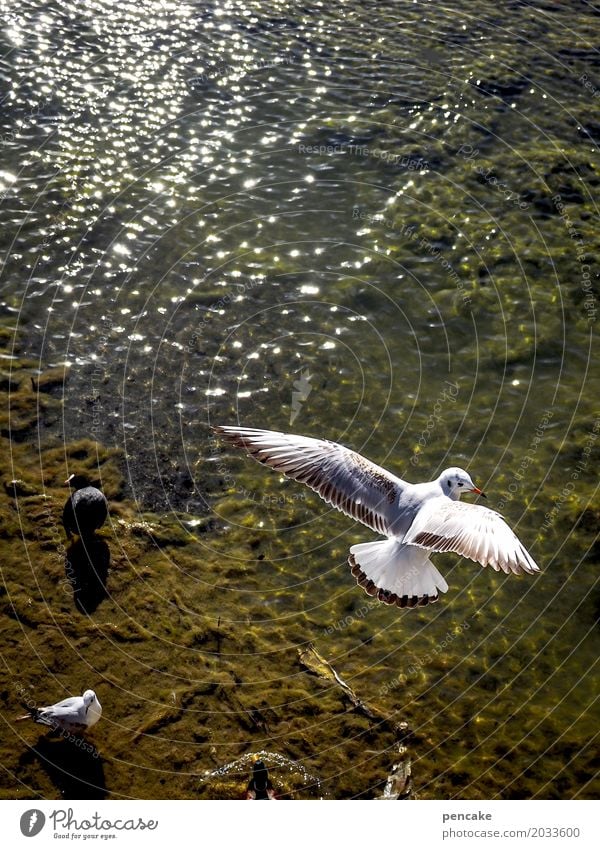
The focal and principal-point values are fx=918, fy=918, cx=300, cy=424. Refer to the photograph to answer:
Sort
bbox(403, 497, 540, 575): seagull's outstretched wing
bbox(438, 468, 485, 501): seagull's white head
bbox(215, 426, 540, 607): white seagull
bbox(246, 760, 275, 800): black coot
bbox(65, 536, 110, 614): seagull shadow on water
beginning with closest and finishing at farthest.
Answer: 1. bbox(403, 497, 540, 575): seagull's outstretched wing
2. bbox(246, 760, 275, 800): black coot
3. bbox(215, 426, 540, 607): white seagull
4. bbox(438, 468, 485, 501): seagull's white head
5. bbox(65, 536, 110, 614): seagull shadow on water

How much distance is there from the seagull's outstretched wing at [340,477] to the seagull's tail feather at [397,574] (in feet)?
1.16

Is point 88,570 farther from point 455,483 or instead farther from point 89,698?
point 455,483

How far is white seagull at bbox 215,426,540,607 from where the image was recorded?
448 inches

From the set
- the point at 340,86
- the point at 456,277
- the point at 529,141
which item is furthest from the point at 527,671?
the point at 340,86

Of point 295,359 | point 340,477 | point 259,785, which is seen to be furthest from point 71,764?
point 295,359

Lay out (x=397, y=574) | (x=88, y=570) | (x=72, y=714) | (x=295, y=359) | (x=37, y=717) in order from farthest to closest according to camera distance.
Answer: (x=295, y=359), (x=88, y=570), (x=397, y=574), (x=37, y=717), (x=72, y=714)

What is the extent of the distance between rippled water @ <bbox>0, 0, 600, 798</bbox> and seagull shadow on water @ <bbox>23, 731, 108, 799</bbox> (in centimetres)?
12

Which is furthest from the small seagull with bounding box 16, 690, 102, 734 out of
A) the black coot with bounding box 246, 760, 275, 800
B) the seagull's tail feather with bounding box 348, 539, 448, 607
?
the seagull's tail feather with bounding box 348, 539, 448, 607

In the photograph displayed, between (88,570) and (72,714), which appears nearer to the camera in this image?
(72,714)

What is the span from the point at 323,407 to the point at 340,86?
8.54m

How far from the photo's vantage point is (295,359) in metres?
15.4

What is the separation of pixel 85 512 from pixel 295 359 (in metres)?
4.58

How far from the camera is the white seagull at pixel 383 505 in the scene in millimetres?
11383

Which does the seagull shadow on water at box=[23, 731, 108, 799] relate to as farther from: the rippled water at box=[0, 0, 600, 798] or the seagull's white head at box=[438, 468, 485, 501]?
the seagull's white head at box=[438, 468, 485, 501]
